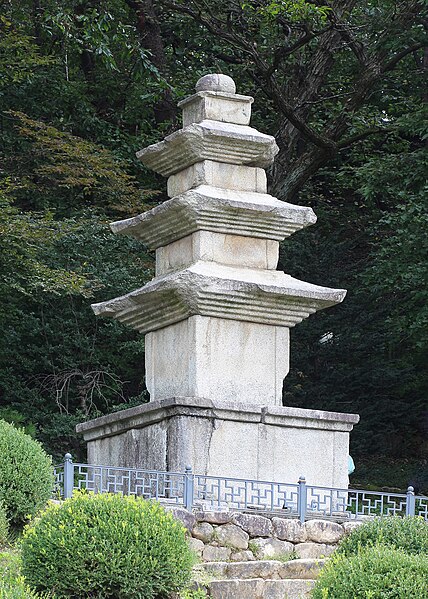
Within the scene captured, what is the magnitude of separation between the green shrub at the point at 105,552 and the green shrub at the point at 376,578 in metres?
1.40

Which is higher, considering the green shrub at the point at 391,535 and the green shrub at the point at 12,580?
the green shrub at the point at 391,535

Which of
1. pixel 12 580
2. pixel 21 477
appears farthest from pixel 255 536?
pixel 12 580

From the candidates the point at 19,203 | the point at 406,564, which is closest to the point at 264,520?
the point at 406,564

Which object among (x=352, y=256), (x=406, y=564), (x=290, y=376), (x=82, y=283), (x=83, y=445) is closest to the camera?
(x=406, y=564)

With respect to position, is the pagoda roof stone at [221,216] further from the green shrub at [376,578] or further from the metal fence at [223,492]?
the green shrub at [376,578]

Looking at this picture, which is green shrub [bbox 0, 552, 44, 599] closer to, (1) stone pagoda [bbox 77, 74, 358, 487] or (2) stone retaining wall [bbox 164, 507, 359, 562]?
(2) stone retaining wall [bbox 164, 507, 359, 562]

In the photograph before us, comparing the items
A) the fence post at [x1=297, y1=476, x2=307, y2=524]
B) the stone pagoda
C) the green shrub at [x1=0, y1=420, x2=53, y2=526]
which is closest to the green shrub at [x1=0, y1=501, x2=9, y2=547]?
the green shrub at [x1=0, y1=420, x2=53, y2=526]

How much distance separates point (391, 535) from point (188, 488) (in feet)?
7.55

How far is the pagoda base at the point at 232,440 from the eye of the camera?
51.1 ft

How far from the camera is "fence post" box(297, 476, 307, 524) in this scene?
14664 mm

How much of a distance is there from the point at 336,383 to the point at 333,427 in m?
9.85

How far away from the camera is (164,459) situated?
15.7 metres

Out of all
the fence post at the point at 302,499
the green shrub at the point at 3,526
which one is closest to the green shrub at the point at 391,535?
the fence post at the point at 302,499

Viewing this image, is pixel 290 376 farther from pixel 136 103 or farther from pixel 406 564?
pixel 406 564
